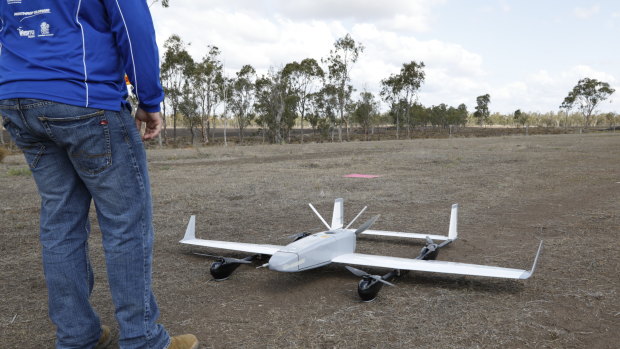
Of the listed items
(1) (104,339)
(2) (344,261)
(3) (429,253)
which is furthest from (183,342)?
(3) (429,253)

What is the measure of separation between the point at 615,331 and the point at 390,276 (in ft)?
6.06

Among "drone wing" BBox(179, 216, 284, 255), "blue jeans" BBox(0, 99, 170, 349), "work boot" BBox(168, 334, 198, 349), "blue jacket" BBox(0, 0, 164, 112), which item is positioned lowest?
"work boot" BBox(168, 334, 198, 349)

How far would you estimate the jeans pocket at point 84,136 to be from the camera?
2344 mm

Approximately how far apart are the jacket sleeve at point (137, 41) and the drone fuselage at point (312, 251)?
2.00 m

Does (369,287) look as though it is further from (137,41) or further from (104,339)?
(137,41)

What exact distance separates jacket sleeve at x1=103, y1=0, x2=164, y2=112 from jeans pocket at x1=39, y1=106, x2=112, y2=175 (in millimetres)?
284

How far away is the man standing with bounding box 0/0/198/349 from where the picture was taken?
7.72ft

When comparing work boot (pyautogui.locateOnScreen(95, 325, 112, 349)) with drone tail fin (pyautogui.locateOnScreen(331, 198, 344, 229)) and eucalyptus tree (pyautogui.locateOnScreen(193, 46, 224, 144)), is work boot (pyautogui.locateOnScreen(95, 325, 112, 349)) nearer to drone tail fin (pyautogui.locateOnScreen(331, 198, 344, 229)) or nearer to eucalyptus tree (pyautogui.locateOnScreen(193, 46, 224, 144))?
drone tail fin (pyautogui.locateOnScreen(331, 198, 344, 229))

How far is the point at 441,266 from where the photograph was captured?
4.09 m

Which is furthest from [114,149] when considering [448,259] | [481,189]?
[481,189]

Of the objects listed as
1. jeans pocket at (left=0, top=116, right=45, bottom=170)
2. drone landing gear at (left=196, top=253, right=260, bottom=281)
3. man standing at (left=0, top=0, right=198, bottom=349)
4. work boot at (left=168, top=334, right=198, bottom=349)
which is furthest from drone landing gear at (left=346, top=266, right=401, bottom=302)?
jeans pocket at (left=0, top=116, right=45, bottom=170)

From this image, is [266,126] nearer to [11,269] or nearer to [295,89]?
[295,89]

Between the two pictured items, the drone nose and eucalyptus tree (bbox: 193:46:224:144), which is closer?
the drone nose

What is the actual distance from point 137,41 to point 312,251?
2547 mm
